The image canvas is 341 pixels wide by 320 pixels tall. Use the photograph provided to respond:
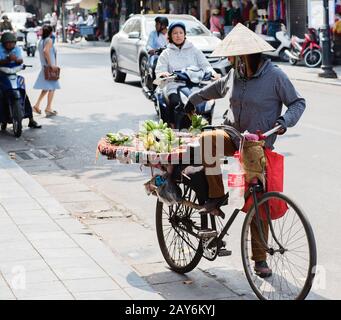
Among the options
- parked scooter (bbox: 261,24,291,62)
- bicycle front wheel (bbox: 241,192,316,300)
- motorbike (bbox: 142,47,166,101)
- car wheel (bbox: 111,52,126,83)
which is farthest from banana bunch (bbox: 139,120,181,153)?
parked scooter (bbox: 261,24,291,62)

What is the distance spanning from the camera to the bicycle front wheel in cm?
497

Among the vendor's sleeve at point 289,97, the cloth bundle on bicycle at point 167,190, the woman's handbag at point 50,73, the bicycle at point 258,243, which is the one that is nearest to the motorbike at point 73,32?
the woman's handbag at point 50,73

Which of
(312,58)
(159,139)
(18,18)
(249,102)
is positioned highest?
(18,18)

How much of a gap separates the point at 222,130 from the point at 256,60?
1.74ft

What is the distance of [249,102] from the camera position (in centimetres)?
553

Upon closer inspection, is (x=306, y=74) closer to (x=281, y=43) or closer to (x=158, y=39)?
(x=281, y=43)

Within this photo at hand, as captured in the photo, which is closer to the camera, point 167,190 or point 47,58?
point 167,190

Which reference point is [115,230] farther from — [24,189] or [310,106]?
[310,106]

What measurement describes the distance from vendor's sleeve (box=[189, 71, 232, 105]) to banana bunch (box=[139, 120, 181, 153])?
0.35 meters

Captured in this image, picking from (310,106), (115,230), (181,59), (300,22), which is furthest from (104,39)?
(115,230)

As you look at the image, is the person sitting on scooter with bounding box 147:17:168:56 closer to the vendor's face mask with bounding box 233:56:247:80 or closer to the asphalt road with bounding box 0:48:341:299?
the asphalt road with bounding box 0:48:341:299

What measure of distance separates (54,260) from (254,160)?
5.83 ft

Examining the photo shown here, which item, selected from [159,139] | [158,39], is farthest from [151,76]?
[159,139]

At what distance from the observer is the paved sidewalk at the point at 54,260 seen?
5.29 m
